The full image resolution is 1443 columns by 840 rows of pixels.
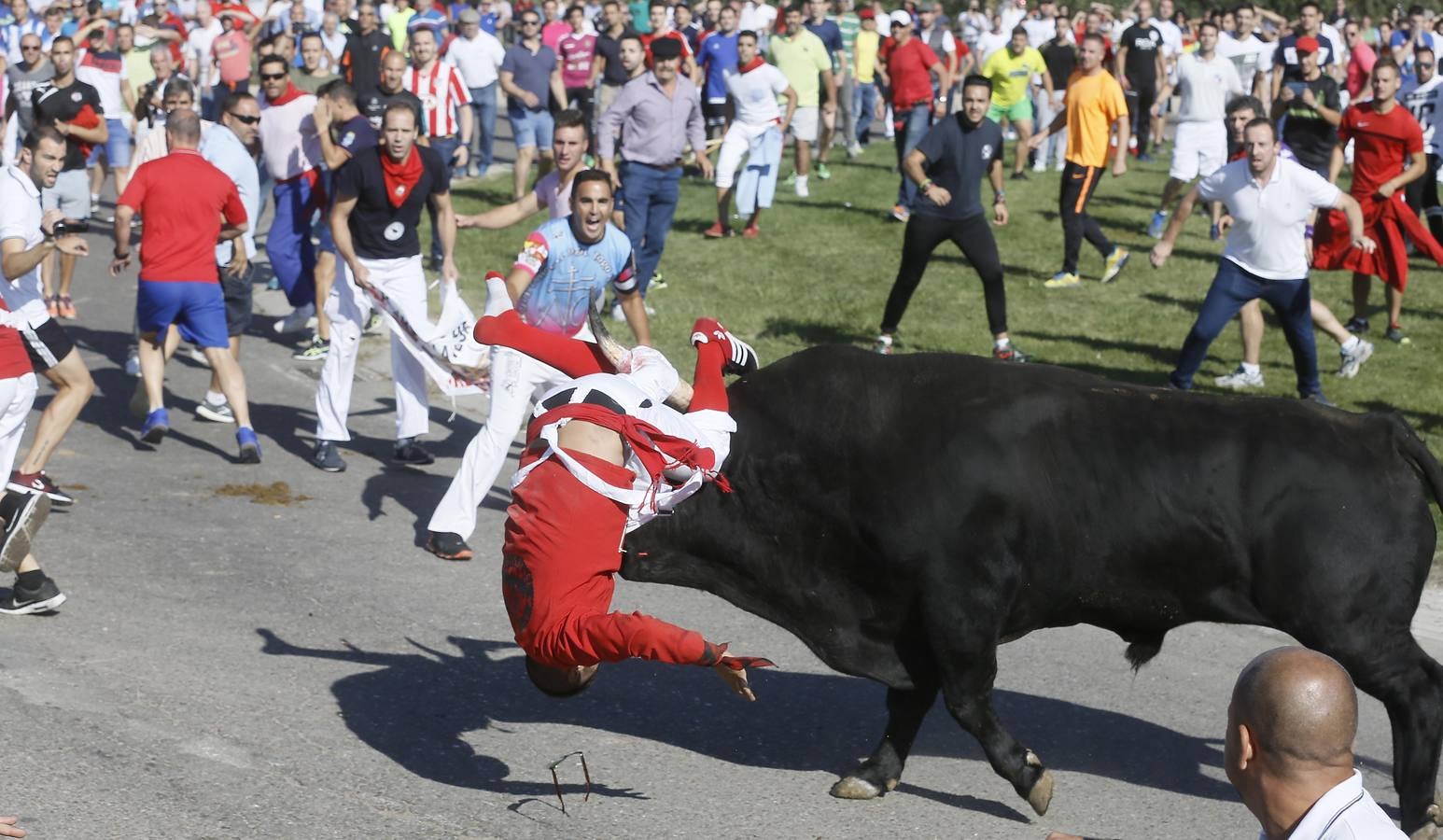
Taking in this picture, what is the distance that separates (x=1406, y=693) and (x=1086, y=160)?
955 centimetres

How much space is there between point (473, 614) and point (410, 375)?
2575mm

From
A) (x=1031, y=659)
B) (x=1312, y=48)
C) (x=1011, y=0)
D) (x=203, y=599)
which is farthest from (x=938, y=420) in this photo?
(x=1011, y=0)

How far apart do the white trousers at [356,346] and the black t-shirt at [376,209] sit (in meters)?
0.08

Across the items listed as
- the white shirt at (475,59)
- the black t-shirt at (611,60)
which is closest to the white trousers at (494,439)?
the black t-shirt at (611,60)

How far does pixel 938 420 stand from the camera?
528 centimetres

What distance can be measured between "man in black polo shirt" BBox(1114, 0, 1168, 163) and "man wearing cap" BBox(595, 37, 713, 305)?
8.41 metres

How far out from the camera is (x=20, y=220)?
336 inches

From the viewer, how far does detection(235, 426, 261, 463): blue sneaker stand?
9477 millimetres

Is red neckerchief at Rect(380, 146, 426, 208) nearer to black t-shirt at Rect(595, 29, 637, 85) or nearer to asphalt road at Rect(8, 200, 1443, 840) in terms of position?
asphalt road at Rect(8, 200, 1443, 840)

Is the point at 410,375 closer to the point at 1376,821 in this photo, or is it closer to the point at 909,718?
the point at 909,718

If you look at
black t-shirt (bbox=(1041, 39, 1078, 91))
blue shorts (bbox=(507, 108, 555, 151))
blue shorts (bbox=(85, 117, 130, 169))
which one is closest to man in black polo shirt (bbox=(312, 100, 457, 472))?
blue shorts (bbox=(507, 108, 555, 151))

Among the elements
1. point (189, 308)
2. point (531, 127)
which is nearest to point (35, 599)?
point (189, 308)

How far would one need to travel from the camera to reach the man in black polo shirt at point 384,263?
941 centimetres

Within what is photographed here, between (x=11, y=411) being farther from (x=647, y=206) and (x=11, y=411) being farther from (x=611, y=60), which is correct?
(x=611, y=60)
